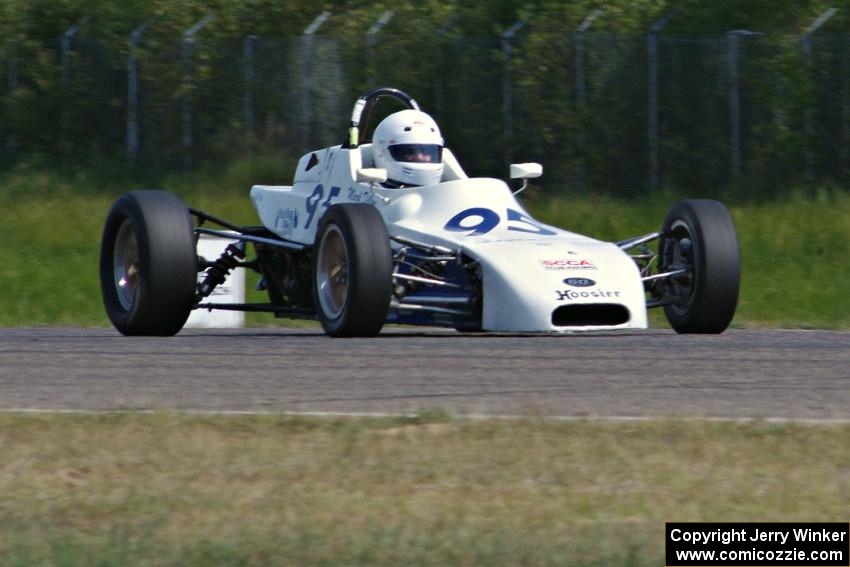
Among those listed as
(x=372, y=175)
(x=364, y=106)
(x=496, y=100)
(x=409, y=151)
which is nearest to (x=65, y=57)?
(x=496, y=100)

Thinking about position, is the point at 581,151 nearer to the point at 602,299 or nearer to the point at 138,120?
the point at 138,120

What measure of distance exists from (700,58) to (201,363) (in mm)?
12830

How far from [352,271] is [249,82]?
519 inches

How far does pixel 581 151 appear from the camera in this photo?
21.7m

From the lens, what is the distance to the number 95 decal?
10977 millimetres

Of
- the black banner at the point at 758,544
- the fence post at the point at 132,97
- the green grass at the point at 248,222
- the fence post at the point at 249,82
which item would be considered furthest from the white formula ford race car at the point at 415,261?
the fence post at the point at 132,97

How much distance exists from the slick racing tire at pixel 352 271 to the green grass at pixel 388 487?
3159 mm

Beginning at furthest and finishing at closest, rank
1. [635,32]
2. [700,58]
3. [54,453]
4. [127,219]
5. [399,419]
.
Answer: [635,32], [700,58], [127,219], [399,419], [54,453]

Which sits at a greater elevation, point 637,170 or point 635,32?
point 635,32

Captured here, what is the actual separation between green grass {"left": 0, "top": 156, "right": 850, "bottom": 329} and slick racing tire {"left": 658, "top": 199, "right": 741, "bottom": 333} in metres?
3.04

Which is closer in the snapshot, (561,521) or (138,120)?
(561,521)

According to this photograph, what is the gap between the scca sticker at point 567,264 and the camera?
10.0 meters

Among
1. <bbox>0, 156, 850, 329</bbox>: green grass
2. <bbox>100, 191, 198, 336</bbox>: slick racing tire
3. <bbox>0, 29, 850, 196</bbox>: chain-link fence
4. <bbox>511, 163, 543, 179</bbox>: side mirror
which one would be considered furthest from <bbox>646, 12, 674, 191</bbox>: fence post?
<bbox>100, 191, 198, 336</bbox>: slick racing tire

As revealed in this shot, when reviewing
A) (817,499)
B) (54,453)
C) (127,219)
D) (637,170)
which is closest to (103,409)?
(54,453)
